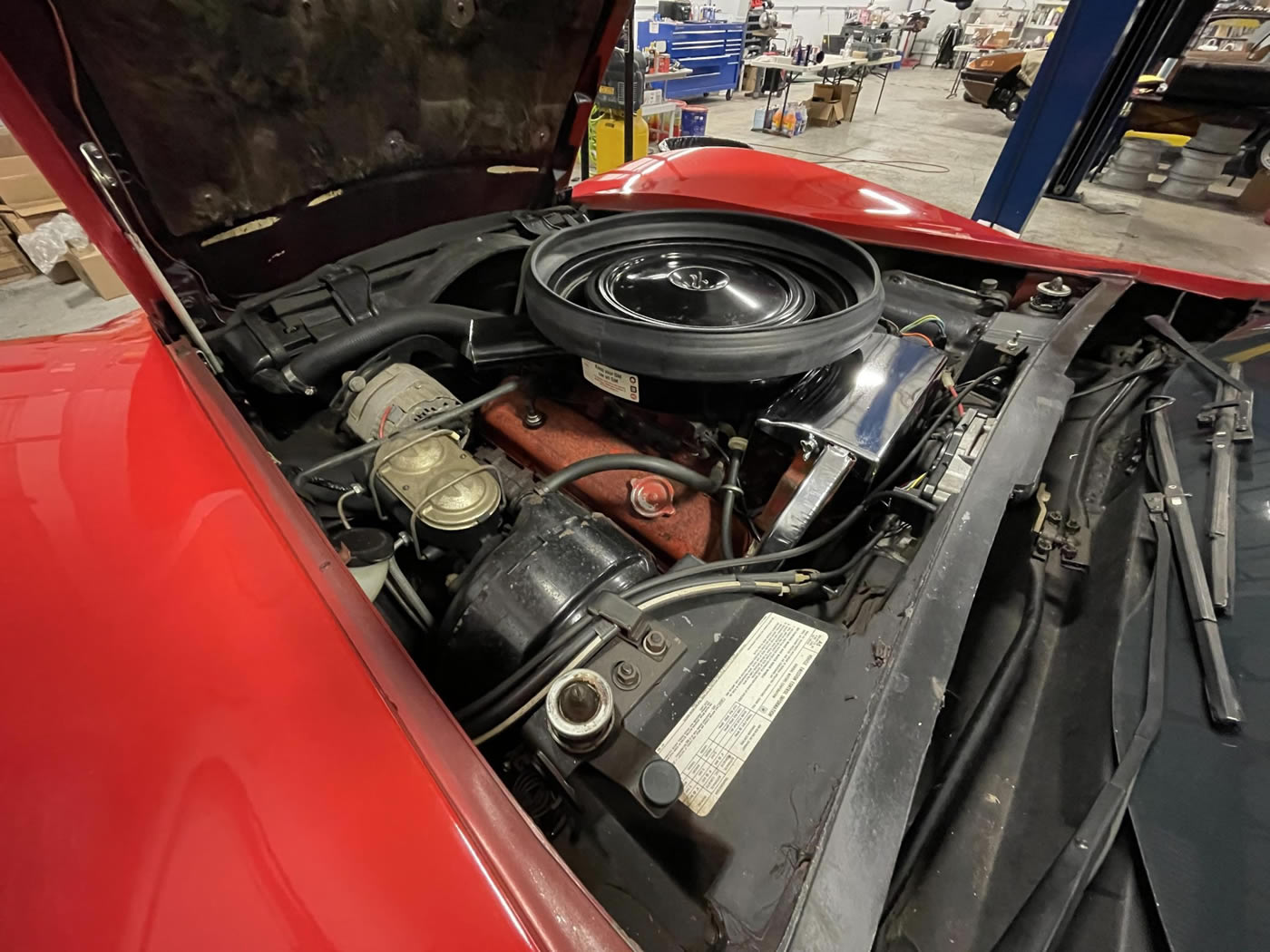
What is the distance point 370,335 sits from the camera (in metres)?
1.02

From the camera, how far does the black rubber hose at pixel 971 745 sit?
2.08ft

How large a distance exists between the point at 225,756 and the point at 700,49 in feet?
28.6

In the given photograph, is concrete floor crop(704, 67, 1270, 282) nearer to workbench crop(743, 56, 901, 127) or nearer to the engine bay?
workbench crop(743, 56, 901, 127)

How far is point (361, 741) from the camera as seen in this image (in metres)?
0.50

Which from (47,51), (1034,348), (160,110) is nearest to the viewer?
(47,51)

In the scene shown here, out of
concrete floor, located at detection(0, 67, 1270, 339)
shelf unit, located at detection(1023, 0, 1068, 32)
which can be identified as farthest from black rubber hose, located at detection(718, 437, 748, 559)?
shelf unit, located at detection(1023, 0, 1068, 32)

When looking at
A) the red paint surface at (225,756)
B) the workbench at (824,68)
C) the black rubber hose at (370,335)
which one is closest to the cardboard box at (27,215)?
the black rubber hose at (370,335)

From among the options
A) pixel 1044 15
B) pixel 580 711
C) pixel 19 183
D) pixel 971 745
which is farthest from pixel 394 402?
pixel 1044 15

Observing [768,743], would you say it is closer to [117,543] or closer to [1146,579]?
[1146,579]

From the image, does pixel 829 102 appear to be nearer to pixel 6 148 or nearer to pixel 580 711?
pixel 6 148

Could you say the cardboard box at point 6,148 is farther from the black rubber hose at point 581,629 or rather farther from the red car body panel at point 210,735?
the black rubber hose at point 581,629

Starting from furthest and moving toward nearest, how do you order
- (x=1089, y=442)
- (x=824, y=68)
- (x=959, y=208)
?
(x=824, y=68) < (x=959, y=208) < (x=1089, y=442)

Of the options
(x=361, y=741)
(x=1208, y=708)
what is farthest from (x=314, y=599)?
(x=1208, y=708)

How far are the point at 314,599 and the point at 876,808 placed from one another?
1.90 ft
